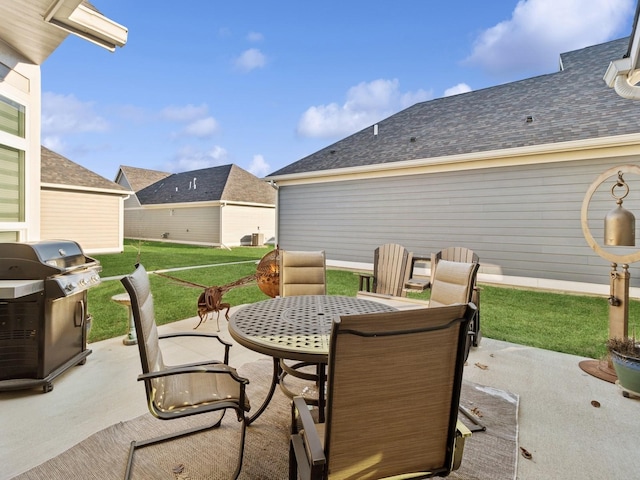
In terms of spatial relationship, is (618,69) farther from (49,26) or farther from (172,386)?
(49,26)

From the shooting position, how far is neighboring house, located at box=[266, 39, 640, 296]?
6.68 m

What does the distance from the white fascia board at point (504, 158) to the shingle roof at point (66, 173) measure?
8.61m

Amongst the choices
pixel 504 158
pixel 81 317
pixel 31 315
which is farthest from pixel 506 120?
pixel 31 315

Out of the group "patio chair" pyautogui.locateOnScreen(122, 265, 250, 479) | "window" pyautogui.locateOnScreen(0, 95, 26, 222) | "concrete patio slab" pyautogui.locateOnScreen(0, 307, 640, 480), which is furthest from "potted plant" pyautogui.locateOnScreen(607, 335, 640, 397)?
"window" pyautogui.locateOnScreen(0, 95, 26, 222)

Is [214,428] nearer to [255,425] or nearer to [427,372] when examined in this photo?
[255,425]

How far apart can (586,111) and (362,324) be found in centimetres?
897

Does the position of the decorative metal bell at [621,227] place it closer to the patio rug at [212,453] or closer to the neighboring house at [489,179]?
the patio rug at [212,453]

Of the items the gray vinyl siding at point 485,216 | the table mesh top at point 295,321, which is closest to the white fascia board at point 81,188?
the gray vinyl siding at point 485,216

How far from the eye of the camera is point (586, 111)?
7.26 m

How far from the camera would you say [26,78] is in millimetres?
3736

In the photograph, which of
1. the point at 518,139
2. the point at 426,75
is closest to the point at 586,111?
the point at 518,139

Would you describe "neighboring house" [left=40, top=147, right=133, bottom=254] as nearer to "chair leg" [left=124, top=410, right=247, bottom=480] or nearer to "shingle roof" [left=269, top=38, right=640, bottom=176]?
"shingle roof" [left=269, top=38, right=640, bottom=176]

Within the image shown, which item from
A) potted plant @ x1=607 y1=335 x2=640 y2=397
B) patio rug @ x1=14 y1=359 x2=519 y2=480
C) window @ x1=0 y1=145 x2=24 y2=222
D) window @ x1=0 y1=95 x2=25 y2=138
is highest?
window @ x1=0 y1=95 x2=25 y2=138

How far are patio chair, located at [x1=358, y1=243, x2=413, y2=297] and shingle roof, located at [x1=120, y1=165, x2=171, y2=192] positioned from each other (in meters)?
22.4
